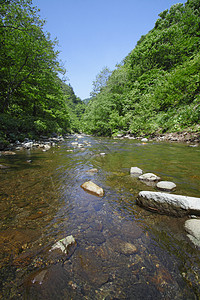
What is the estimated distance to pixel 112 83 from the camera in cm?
2483

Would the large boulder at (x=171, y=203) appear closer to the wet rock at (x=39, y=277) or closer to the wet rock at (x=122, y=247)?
the wet rock at (x=122, y=247)

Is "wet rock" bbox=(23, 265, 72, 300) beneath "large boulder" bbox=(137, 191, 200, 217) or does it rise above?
beneath

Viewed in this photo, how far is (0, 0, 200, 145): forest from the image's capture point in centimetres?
966

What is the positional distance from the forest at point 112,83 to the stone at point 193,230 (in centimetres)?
905

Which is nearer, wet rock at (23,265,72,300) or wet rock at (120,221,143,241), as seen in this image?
wet rock at (23,265,72,300)

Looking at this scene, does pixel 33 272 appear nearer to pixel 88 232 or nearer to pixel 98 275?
pixel 98 275

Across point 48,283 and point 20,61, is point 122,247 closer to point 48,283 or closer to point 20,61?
point 48,283

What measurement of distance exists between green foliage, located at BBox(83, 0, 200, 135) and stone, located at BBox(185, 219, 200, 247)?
12218mm

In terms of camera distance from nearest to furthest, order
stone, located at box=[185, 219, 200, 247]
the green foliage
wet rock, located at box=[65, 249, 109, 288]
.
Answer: wet rock, located at box=[65, 249, 109, 288] < stone, located at box=[185, 219, 200, 247] < the green foliage

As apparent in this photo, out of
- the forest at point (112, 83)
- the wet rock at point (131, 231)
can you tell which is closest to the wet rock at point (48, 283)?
the wet rock at point (131, 231)

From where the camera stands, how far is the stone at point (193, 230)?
5.11 ft

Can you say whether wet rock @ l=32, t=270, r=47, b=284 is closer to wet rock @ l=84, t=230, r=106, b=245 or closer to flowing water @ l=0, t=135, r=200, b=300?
flowing water @ l=0, t=135, r=200, b=300

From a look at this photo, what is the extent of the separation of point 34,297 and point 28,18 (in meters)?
A: 13.4

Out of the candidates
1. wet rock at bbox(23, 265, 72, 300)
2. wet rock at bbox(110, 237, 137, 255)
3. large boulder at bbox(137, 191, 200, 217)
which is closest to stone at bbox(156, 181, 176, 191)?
large boulder at bbox(137, 191, 200, 217)
